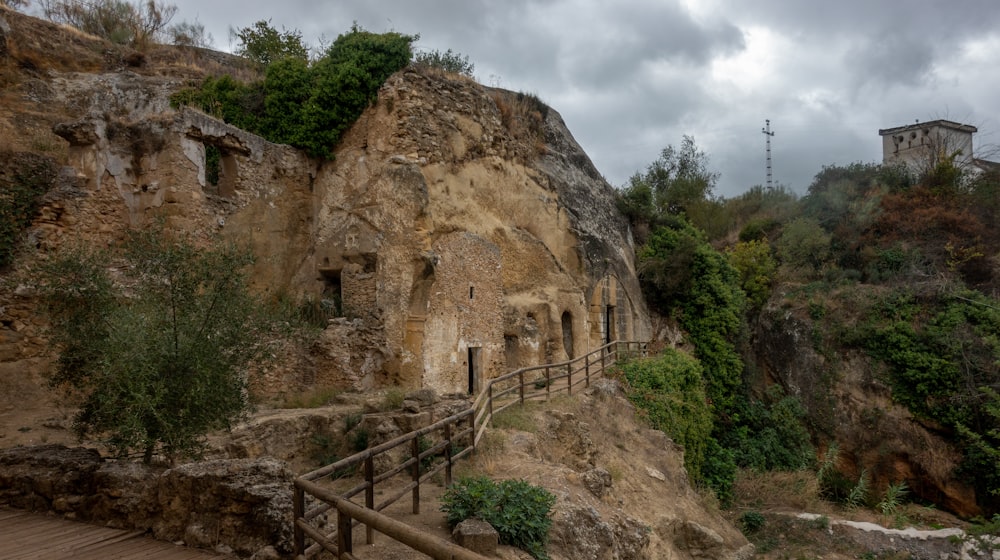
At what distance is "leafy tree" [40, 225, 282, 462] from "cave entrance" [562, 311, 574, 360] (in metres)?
13.0

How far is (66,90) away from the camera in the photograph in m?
16.5

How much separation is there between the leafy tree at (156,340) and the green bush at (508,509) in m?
2.84

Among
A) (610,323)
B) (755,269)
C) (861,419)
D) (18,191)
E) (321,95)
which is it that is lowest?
(861,419)

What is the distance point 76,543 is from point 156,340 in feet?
6.93

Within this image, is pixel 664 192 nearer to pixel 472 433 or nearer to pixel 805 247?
pixel 805 247

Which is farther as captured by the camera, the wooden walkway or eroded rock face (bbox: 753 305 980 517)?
eroded rock face (bbox: 753 305 980 517)

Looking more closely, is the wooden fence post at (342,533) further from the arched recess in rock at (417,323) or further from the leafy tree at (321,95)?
the leafy tree at (321,95)

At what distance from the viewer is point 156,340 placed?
646 cm

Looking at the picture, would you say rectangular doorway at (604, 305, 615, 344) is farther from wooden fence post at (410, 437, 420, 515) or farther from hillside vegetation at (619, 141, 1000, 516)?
wooden fence post at (410, 437, 420, 515)

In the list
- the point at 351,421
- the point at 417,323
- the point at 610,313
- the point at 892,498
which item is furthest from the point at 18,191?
the point at 892,498

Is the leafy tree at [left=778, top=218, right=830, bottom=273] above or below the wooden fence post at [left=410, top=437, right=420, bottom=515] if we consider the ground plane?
above

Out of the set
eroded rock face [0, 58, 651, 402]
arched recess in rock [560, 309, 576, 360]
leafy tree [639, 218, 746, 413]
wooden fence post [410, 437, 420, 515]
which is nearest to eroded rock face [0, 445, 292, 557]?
wooden fence post [410, 437, 420, 515]

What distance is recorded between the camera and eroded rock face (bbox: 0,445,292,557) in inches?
191

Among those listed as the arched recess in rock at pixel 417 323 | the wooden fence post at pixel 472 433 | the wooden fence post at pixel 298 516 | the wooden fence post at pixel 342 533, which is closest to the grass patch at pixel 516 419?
the wooden fence post at pixel 472 433
